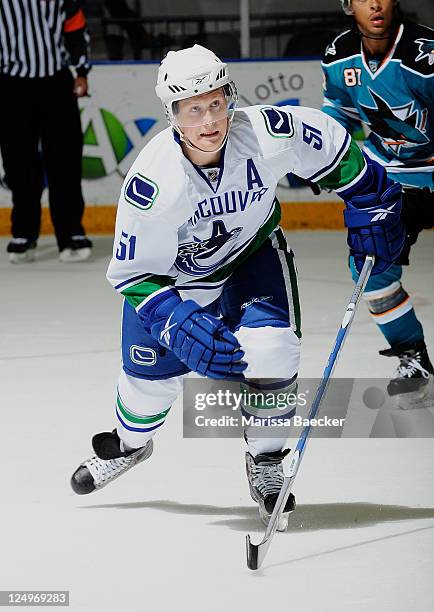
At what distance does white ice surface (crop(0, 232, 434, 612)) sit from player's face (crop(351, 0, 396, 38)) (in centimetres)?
99

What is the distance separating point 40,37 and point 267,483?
353cm

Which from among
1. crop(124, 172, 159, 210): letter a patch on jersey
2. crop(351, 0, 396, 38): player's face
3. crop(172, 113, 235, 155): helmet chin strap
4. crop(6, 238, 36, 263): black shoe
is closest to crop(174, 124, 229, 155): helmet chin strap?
crop(172, 113, 235, 155): helmet chin strap

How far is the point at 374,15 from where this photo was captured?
126 inches

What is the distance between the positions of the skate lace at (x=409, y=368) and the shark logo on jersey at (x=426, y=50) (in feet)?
2.58

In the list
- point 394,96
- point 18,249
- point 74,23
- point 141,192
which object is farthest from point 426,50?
point 18,249

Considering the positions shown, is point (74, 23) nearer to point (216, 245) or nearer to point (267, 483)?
point (216, 245)

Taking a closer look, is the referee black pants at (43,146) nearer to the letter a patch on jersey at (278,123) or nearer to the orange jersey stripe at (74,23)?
the orange jersey stripe at (74,23)

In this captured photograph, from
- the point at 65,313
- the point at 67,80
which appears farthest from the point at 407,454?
the point at 67,80

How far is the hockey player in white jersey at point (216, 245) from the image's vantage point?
7.46 ft

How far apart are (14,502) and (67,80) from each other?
3.33 meters

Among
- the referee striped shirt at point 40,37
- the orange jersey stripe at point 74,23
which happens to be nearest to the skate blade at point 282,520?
the referee striped shirt at point 40,37

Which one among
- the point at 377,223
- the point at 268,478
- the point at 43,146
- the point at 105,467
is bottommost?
the point at 43,146

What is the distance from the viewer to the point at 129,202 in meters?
2.28

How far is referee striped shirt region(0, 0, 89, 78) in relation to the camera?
5488 millimetres
